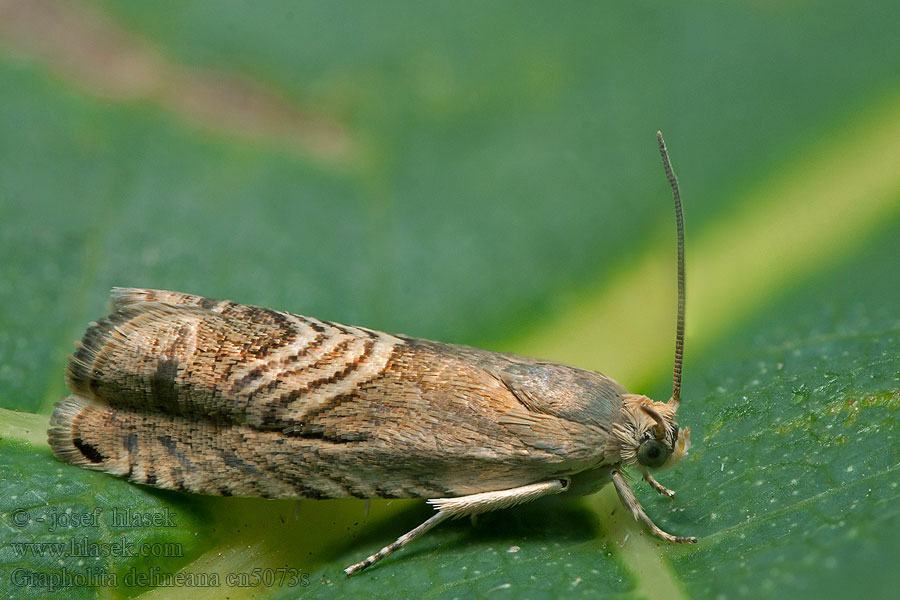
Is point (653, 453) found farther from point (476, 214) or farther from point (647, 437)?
point (476, 214)

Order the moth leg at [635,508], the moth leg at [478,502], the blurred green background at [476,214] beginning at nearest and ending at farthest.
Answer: the moth leg at [635,508] → the blurred green background at [476,214] → the moth leg at [478,502]

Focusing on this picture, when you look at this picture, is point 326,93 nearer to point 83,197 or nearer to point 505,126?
point 505,126

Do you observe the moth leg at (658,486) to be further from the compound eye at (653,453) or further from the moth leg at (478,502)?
the moth leg at (478,502)

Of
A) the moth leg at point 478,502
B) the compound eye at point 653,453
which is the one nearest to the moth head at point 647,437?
the compound eye at point 653,453

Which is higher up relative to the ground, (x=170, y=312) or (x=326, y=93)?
(x=326, y=93)

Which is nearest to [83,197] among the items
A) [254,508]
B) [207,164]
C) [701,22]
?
[207,164]

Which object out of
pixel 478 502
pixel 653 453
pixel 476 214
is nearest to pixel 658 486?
pixel 653 453

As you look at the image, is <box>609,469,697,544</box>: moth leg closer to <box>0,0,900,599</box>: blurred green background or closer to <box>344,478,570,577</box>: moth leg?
<box>0,0,900,599</box>: blurred green background
